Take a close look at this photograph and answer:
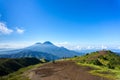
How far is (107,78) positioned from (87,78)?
30.7 feet

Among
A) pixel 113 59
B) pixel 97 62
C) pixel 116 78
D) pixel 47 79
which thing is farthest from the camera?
pixel 113 59

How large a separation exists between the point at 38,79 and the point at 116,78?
4093 centimetres

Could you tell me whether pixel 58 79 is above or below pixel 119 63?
below

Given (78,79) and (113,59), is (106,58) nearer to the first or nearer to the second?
(113,59)

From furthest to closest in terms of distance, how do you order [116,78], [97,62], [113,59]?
1. [113,59]
2. [97,62]
3. [116,78]

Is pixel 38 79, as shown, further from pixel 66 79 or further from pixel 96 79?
pixel 96 79

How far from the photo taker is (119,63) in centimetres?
14900

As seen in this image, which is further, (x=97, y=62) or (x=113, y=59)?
(x=113, y=59)

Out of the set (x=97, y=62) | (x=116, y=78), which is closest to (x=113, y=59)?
(x=97, y=62)

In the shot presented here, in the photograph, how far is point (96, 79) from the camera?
295 ft

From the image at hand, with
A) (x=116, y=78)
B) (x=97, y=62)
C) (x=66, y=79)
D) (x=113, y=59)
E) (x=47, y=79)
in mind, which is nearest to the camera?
(x=116, y=78)

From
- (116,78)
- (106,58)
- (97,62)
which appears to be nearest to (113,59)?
(106,58)

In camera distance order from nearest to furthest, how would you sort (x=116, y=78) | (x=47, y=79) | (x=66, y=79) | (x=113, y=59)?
(x=116, y=78), (x=66, y=79), (x=47, y=79), (x=113, y=59)

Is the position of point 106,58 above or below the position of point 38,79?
above
